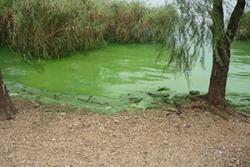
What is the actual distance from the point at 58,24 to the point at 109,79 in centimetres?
200

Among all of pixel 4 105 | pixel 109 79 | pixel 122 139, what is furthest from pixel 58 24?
pixel 122 139

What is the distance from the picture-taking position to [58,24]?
8.48m

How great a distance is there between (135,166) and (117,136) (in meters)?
0.67

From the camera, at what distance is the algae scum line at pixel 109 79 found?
5762mm

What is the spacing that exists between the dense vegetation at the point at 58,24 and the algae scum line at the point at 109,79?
26 centimetres

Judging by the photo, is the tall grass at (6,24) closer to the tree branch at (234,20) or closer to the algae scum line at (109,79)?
the algae scum line at (109,79)

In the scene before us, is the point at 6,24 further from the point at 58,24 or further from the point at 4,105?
the point at 4,105

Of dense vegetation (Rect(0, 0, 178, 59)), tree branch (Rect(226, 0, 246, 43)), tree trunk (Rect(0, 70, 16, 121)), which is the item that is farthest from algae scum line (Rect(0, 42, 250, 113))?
tree branch (Rect(226, 0, 246, 43))

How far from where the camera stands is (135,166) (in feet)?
12.2

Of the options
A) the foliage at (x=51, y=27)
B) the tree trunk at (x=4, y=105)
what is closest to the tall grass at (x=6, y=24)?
the foliage at (x=51, y=27)

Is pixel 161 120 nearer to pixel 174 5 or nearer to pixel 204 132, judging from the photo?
pixel 204 132

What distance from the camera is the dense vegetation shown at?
8.05 m

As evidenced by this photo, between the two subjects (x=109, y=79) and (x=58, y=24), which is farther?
(x=58, y=24)

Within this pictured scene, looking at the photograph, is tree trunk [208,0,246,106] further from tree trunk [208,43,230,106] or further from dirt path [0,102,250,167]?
dirt path [0,102,250,167]
